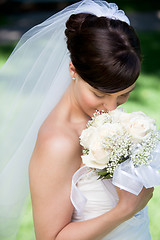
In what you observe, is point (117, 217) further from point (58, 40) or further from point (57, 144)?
point (58, 40)

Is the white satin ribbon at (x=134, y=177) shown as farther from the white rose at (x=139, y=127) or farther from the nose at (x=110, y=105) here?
the nose at (x=110, y=105)

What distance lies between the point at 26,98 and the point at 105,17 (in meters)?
0.88

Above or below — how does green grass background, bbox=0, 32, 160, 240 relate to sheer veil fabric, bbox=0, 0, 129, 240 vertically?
below

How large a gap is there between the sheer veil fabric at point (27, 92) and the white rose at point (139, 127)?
85 cm

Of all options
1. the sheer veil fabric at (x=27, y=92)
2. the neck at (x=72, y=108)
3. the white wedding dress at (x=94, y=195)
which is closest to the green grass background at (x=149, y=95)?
the sheer veil fabric at (x=27, y=92)

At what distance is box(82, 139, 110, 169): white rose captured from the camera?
213 centimetres

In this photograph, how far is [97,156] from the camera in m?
2.14

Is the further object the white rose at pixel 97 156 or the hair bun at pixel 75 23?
the hair bun at pixel 75 23

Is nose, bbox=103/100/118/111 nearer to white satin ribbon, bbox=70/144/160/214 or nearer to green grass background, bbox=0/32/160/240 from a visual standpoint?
white satin ribbon, bbox=70/144/160/214

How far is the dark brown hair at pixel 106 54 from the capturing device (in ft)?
7.37

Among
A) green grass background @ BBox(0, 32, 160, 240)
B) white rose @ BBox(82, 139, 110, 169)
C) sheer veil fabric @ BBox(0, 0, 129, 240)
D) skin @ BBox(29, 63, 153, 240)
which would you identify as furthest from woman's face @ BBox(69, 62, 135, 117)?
green grass background @ BBox(0, 32, 160, 240)

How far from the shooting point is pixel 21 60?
2926 millimetres

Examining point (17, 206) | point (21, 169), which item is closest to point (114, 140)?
point (21, 169)

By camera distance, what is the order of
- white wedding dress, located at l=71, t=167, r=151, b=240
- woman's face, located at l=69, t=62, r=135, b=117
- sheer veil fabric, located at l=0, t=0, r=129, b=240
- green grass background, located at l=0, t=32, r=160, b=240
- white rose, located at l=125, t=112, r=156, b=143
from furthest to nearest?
1. green grass background, located at l=0, t=32, r=160, b=240
2. sheer veil fabric, located at l=0, t=0, r=129, b=240
3. white wedding dress, located at l=71, t=167, r=151, b=240
4. woman's face, located at l=69, t=62, r=135, b=117
5. white rose, located at l=125, t=112, r=156, b=143
